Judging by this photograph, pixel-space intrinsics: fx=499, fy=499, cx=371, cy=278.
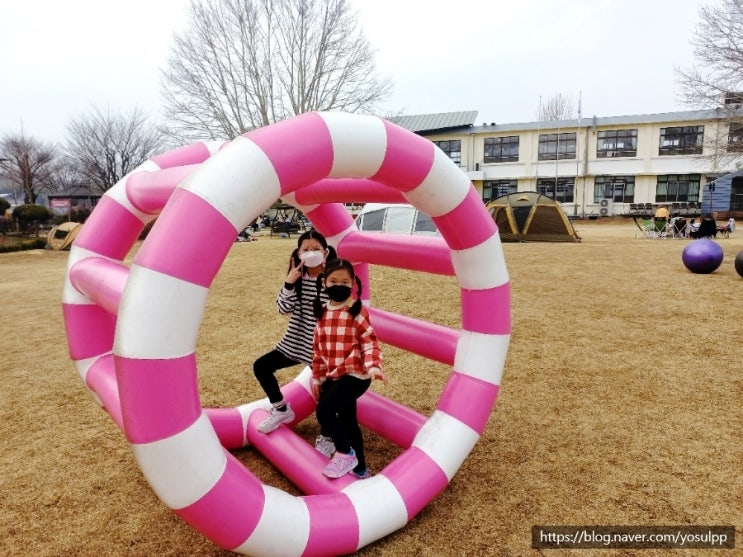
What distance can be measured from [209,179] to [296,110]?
85.0ft

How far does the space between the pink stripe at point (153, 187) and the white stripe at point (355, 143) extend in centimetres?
68

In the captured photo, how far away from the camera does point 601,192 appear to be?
35.5 m

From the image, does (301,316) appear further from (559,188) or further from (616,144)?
(616,144)

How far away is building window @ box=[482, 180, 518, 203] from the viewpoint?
37.4 meters

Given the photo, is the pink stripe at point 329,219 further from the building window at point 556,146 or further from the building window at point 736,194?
the building window at point 736,194

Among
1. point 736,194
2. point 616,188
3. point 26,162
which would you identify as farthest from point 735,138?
point 26,162

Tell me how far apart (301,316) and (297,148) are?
4.02ft

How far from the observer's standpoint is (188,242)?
5.49 ft

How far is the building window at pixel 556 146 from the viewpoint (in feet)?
117

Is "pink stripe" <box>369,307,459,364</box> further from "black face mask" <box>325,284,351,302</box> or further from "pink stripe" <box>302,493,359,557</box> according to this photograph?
"pink stripe" <box>302,493,359,557</box>

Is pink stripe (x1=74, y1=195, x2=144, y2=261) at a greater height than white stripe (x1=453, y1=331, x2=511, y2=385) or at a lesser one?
greater

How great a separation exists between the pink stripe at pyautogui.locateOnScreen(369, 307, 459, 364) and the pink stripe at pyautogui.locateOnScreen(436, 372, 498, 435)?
208mm

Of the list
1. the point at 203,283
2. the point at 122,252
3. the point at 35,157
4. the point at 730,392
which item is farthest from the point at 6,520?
the point at 35,157

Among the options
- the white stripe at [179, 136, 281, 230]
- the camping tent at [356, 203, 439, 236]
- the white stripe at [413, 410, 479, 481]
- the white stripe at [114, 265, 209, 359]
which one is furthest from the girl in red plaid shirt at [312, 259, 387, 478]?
the camping tent at [356, 203, 439, 236]
